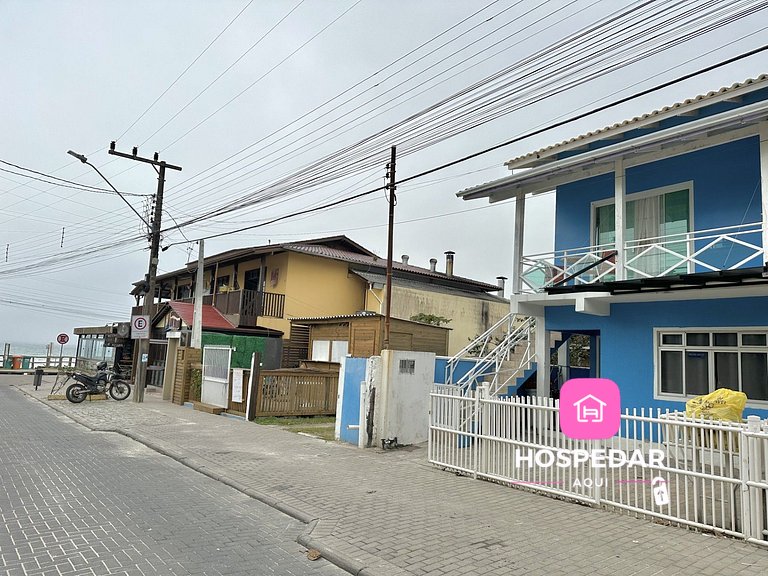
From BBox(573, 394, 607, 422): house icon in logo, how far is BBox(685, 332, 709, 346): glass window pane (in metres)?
3.96

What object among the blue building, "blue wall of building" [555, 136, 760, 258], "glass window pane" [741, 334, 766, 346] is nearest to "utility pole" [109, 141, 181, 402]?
the blue building

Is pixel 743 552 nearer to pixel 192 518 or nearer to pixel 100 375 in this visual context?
pixel 192 518

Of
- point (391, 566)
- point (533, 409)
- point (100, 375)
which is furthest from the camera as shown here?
point (100, 375)

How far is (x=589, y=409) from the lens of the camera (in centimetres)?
787

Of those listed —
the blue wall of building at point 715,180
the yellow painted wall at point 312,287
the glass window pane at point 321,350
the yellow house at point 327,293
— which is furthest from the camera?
the yellow painted wall at point 312,287

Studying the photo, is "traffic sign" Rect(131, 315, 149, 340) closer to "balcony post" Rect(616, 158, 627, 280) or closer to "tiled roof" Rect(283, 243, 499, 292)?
"tiled roof" Rect(283, 243, 499, 292)

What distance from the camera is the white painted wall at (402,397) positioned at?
37.1 feet

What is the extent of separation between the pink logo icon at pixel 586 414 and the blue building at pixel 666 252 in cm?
315

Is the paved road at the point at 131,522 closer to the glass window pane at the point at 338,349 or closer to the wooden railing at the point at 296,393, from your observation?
the wooden railing at the point at 296,393

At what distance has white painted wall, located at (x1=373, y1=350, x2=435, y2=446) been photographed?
11.3 meters

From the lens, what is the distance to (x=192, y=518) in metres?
6.39

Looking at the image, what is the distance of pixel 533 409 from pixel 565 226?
24.1ft

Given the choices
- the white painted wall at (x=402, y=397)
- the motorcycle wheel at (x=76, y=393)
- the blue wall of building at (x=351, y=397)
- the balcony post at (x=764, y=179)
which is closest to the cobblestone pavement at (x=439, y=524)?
the white painted wall at (x=402, y=397)

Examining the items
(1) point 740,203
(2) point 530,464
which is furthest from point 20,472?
(1) point 740,203
